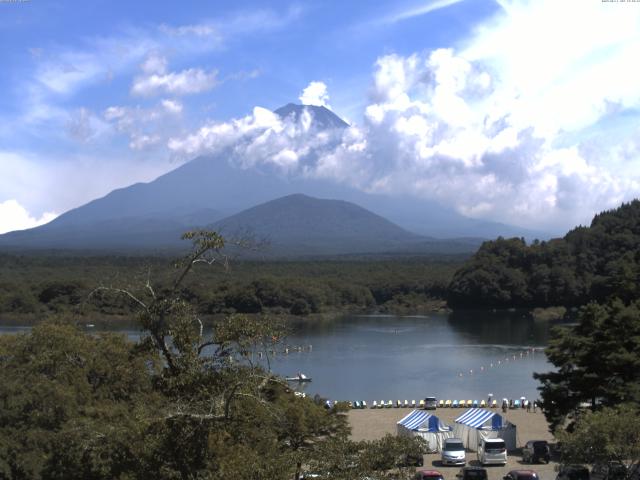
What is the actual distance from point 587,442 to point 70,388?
6446 millimetres

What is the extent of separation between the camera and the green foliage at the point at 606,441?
8.88 meters

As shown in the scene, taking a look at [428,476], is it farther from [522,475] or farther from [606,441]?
[606,441]

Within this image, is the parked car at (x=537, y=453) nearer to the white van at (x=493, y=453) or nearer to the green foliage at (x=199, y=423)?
the white van at (x=493, y=453)

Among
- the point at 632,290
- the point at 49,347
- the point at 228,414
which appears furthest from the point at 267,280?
the point at 228,414

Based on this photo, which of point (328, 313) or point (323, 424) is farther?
point (328, 313)

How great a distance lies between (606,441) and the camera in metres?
8.94

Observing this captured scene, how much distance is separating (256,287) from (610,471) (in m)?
40.7

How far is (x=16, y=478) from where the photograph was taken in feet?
30.0

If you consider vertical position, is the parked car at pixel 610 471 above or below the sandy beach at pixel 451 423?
above

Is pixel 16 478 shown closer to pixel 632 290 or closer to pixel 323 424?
pixel 323 424

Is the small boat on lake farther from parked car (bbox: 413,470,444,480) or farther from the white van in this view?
parked car (bbox: 413,470,444,480)

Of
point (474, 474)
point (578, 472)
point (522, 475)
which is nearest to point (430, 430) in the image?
point (474, 474)

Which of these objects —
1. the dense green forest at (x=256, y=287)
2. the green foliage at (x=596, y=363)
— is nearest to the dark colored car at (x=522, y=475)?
the green foliage at (x=596, y=363)

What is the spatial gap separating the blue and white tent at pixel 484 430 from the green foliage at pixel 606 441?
599 cm
